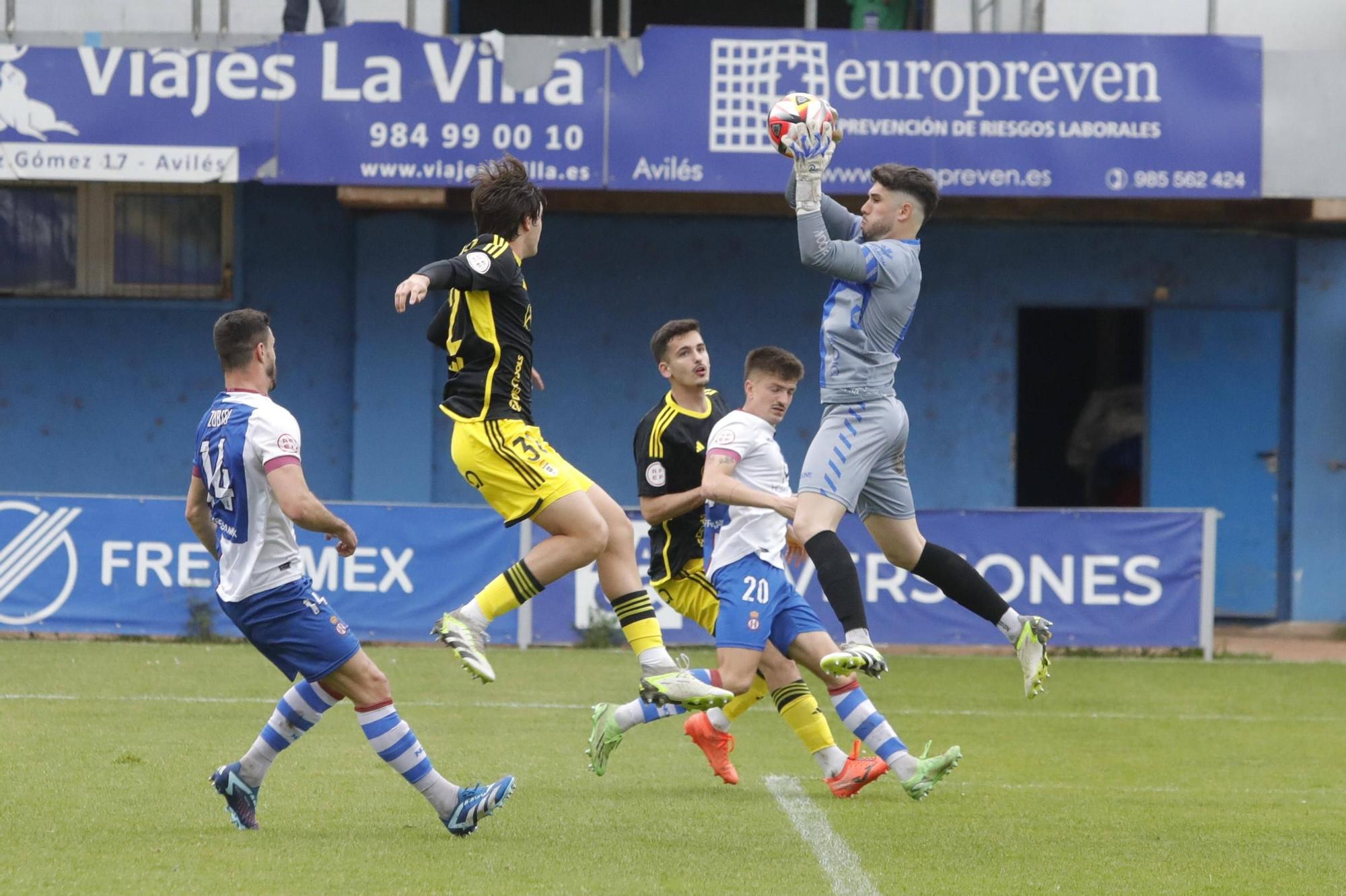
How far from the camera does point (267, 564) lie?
6.11 metres

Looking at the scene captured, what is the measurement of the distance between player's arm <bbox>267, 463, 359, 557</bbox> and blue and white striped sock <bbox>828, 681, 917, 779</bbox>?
8.01 feet

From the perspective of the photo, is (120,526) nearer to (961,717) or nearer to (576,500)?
(961,717)

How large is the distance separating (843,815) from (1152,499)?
10.8 meters

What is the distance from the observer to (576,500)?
686 centimetres

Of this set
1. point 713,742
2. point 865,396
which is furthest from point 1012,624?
point 713,742

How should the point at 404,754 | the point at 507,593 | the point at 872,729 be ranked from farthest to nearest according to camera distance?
the point at 872,729 < the point at 507,593 < the point at 404,754

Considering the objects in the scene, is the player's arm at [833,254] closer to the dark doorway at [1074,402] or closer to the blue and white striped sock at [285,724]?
the blue and white striped sock at [285,724]

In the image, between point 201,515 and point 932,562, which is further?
point 932,562

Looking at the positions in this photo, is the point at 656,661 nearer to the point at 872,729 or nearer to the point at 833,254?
the point at 872,729

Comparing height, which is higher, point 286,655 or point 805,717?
point 286,655

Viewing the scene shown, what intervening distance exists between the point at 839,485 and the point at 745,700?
1.44 metres

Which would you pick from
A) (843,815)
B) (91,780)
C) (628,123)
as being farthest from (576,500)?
(628,123)

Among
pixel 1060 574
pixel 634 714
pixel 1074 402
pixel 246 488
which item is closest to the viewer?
pixel 246 488

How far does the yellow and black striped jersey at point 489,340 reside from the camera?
671 cm
